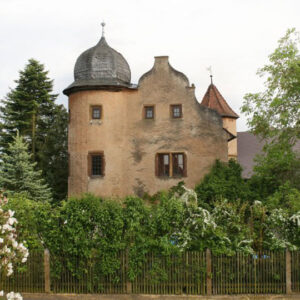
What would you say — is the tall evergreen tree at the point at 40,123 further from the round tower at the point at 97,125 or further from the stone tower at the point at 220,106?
the stone tower at the point at 220,106

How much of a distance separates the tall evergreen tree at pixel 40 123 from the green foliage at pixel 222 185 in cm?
1115

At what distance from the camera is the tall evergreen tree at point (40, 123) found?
106ft

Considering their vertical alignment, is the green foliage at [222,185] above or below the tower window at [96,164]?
below

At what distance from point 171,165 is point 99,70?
21.9 feet

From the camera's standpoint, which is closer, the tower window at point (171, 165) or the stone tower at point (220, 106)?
the tower window at point (171, 165)

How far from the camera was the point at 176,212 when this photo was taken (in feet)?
49.5

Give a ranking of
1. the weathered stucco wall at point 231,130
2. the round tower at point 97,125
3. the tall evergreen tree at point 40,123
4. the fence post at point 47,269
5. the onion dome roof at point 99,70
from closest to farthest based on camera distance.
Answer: the fence post at point 47,269
the round tower at point 97,125
the onion dome roof at point 99,70
the tall evergreen tree at point 40,123
the weathered stucco wall at point 231,130

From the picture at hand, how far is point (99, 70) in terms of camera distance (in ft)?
87.3

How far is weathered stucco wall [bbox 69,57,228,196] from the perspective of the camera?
25.8 meters

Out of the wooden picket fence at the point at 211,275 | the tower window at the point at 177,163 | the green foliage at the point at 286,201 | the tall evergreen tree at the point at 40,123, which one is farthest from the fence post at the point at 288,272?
the tall evergreen tree at the point at 40,123

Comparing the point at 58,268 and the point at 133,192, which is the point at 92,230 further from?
the point at 133,192

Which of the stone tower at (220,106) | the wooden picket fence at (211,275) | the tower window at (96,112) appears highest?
the stone tower at (220,106)

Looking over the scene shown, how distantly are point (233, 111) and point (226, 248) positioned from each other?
72.9ft

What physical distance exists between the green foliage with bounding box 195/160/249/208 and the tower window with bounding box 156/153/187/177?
4.63 feet
